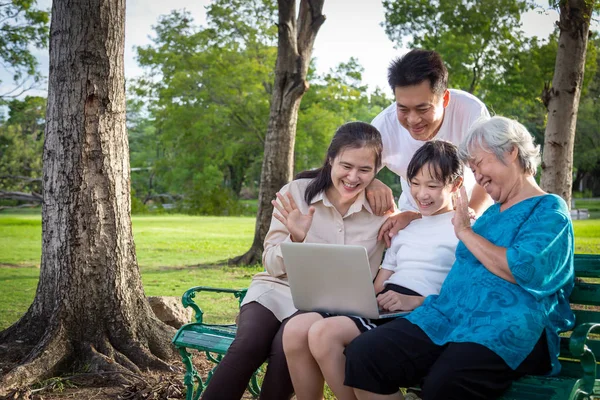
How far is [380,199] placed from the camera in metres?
3.47

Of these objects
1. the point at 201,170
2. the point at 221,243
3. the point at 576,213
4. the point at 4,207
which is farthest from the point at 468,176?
the point at 201,170

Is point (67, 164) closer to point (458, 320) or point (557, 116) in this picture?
point (458, 320)

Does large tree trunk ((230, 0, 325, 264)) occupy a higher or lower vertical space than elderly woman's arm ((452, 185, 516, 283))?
higher

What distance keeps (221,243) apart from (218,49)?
16.3m

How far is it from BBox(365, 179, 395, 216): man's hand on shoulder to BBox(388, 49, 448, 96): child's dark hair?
512mm

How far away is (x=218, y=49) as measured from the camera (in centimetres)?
3003

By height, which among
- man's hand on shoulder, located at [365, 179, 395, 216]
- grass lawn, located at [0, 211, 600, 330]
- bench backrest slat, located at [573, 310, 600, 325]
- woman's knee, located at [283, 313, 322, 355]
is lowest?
grass lawn, located at [0, 211, 600, 330]

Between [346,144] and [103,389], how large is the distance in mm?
2305

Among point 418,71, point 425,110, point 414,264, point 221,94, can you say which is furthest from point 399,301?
point 221,94

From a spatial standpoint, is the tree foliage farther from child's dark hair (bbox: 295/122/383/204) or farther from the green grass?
child's dark hair (bbox: 295/122/383/204)

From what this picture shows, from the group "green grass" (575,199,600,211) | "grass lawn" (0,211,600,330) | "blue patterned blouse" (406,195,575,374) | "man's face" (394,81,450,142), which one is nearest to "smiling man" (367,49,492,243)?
"man's face" (394,81,450,142)

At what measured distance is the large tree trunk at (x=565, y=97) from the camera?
6.77 m

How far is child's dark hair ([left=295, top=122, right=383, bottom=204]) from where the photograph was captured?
11.0 feet

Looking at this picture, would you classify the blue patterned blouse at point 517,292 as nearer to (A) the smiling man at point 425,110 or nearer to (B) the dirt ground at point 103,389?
(A) the smiling man at point 425,110
